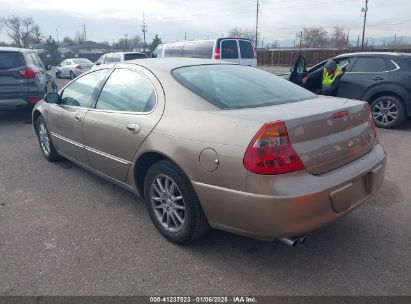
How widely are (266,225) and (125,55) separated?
13.8m

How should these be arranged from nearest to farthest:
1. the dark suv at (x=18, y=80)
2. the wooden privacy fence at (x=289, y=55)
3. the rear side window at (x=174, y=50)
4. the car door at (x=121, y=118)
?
the car door at (x=121, y=118) → the dark suv at (x=18, y=80) → the rear side window at (x=174, y=50) → the wooden privacy fence at (x=289, y=55)

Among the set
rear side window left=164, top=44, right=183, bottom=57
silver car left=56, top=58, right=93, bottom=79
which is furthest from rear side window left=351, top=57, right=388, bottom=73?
silver car left=56, top=58, right=93, bottom=79

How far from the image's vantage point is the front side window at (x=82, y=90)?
3.74 meters

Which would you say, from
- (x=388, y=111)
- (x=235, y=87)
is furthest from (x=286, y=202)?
(x=388, y=111)

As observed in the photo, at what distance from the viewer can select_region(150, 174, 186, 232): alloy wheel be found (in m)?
2.75

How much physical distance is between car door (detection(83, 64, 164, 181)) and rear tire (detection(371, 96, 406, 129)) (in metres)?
5.54

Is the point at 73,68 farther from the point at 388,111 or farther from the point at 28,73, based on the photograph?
the point at 388,111

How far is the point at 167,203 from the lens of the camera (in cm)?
285

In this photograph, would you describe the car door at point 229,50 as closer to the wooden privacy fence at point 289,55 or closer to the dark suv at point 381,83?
the dark suv at point 381,83

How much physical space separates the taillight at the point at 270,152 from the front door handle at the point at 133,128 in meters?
1.17

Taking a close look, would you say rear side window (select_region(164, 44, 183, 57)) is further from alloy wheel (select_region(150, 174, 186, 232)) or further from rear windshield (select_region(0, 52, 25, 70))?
alloy wheel (select_region(150, 174, 186, 232))

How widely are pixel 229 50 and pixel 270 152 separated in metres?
11.0

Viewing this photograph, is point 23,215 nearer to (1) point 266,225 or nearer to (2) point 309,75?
(1) point 266,225

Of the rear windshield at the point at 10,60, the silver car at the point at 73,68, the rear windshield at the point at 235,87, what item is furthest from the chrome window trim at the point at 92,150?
the silver car at the point at 73,68
